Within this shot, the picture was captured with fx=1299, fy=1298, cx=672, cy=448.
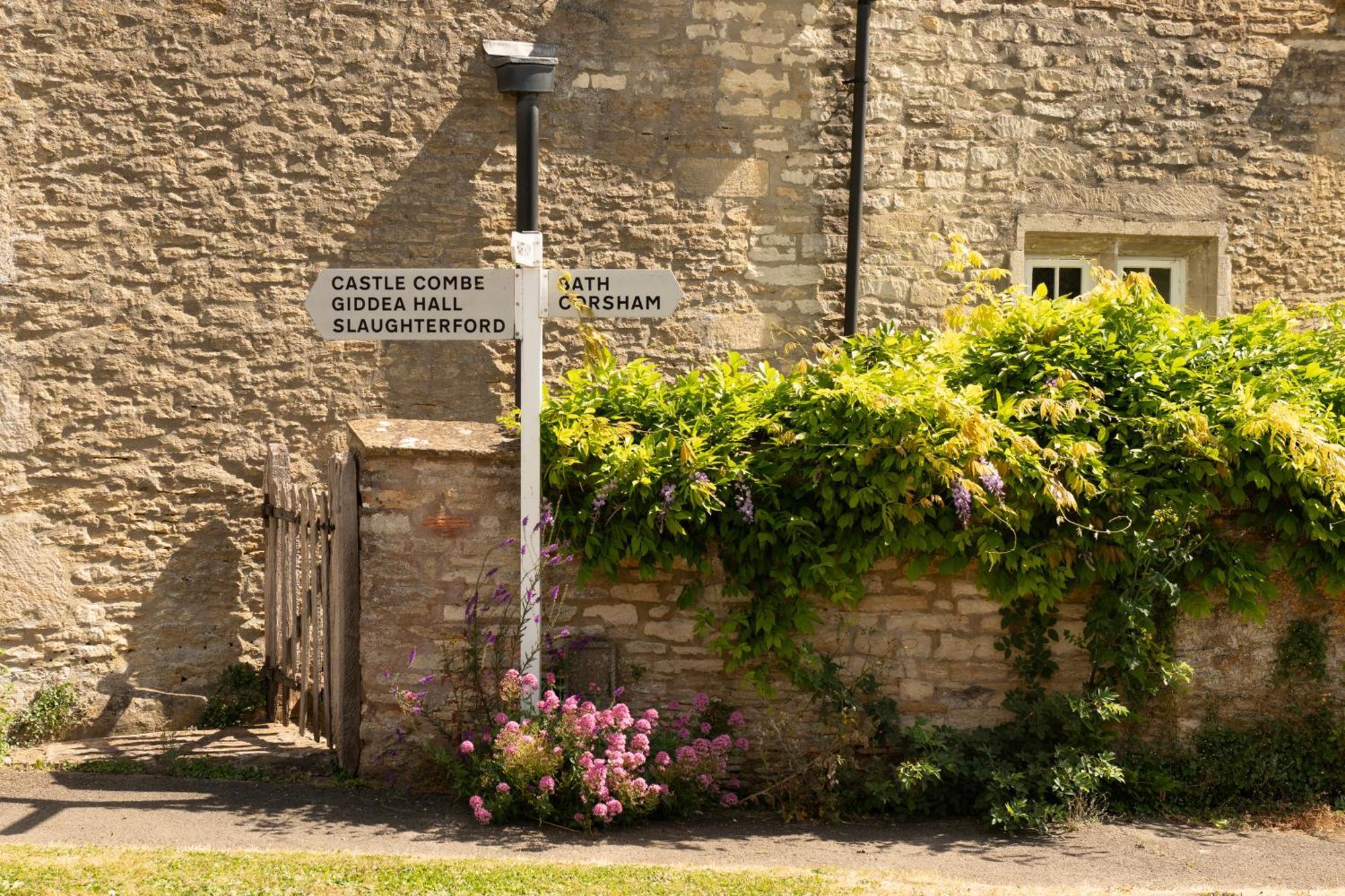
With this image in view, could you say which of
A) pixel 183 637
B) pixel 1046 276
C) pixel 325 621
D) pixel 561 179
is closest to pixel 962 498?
pixel 325 621

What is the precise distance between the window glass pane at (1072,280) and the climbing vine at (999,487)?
2.70m

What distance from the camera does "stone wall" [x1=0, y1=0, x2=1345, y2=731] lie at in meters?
7.23

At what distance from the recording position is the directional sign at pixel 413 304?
5594 millimetres

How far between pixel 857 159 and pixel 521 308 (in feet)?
10.6

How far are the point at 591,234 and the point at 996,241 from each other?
265 centimetres

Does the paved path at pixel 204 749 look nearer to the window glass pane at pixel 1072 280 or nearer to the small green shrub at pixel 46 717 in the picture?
the small green shrub at pixel 46 717

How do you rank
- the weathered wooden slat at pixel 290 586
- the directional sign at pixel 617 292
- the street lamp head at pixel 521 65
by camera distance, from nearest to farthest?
the directional sign at pixel 617 292, the weathered wooden slat at pixel 290 586, the street lamp head at pixel 521 65

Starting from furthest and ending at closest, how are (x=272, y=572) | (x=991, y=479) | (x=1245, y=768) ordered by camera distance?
A: (x=272, y=572), (x=1245, y=768), (x=991, y=479)

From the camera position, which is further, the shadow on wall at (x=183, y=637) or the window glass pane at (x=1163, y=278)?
the window glass pane at (x=1163, y=278)

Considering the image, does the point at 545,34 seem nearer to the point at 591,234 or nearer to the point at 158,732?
the point at 591,234

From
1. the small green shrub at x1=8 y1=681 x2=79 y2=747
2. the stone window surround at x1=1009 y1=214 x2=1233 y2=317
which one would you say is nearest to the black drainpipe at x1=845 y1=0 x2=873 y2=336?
the stone window surround at x1=1009 y1=214 x2=1233 y2=317

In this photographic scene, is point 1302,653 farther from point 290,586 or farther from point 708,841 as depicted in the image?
point 290,586

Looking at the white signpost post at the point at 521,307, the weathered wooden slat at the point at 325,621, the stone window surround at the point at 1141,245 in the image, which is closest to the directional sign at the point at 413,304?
the white signpost post at the point at 521,307

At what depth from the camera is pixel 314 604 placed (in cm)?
659
